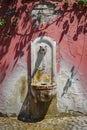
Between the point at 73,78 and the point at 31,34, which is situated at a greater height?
the point at 31,34

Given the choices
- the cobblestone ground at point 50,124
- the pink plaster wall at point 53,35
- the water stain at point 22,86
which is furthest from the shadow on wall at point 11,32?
the cobblestone ground at point 50,124

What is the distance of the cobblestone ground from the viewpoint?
572cm

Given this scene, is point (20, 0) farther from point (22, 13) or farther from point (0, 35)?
point (0, 35)

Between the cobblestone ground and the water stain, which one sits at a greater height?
the water stain

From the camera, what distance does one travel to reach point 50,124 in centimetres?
585

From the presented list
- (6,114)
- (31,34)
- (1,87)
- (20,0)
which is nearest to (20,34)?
(31,34)

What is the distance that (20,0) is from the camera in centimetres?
588

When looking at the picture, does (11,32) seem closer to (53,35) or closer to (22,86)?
(53,35)

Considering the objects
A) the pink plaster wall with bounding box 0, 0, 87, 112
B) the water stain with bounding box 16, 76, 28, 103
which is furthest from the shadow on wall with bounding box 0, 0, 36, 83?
the water stain with bounding box 16, 76, 28, 103

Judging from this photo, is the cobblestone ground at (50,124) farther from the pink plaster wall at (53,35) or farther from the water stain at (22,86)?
the pink plaster wall at (53,35)

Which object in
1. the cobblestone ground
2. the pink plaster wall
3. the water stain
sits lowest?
the cobblestone ground

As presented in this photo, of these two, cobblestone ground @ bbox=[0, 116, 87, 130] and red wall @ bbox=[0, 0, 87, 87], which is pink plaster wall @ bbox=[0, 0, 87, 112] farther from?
cobblestone ground @ bbox=[0, 116, 87, 130]

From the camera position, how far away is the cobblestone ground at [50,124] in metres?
5.72

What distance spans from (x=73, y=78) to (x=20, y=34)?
1.16 meters
